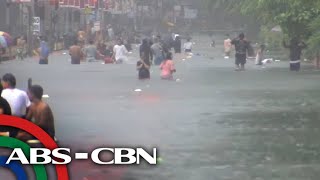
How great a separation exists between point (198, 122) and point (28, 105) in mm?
6091

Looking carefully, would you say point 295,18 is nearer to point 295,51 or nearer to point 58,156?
point 295,51

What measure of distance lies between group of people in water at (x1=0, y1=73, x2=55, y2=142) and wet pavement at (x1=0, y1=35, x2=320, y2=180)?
2.24ft

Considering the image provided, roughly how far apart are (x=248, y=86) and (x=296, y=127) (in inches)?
426

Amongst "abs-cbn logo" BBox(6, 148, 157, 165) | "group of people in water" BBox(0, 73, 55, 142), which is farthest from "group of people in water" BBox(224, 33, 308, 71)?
"abs-cbn logo" BBox(6, 148, 157, 165)

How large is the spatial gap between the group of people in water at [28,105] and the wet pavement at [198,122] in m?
0.68

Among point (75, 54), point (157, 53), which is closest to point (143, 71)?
point (157, 53)

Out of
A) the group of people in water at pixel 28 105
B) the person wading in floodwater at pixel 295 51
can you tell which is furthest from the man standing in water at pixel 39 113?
the person wading in floodwater at pixel 295 51

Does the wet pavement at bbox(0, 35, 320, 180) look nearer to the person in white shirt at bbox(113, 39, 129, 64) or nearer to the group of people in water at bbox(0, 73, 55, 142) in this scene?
the group of people in water at bbox(0, 73, 55, 142)

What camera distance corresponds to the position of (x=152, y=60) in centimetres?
4362

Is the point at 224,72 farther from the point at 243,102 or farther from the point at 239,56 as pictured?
the point at 243,102

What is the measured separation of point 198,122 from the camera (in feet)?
60.6

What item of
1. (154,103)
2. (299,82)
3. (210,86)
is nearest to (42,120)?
(154,103)

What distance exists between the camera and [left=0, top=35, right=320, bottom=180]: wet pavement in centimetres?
1267

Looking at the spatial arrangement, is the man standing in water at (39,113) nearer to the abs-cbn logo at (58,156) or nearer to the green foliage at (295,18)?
the abs-cbn logo at (58,156)
